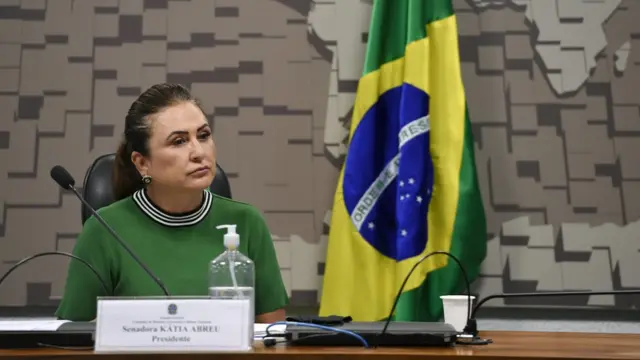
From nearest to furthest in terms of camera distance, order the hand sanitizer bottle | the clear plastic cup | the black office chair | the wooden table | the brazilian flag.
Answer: the wooden table
the clear plastic cup
the hand sanitizer bottle
the black office chair
the brazilian flag

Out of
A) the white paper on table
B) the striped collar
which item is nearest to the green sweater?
the striped collar

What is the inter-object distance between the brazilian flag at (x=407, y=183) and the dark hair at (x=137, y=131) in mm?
823

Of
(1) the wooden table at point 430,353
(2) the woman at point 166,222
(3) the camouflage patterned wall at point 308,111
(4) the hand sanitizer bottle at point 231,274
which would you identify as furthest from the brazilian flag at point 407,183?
(1) the wooden table at point 430,353

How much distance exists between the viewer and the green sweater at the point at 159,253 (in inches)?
61.9

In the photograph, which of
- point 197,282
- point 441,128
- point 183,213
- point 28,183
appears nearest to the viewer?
point 197,282

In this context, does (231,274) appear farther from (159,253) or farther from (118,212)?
(118,212)

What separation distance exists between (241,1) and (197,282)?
144 centimetres

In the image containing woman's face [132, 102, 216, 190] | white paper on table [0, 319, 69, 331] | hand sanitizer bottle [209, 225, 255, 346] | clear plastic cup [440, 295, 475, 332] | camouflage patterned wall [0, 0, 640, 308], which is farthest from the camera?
camouflage patterned wall [0, 0, 640, 308]

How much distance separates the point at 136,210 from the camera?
172 cm

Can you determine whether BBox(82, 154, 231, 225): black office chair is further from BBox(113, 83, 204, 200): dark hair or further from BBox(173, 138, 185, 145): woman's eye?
BBox(173, 138, 185, 145): woman's eye

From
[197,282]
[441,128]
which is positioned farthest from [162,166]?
[441,128]

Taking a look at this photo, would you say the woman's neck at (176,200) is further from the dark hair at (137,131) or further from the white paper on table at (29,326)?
the white paper on table at (29,326)

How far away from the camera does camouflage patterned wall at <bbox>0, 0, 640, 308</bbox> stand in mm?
2482

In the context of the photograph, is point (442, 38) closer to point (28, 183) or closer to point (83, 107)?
point (83, 107)
